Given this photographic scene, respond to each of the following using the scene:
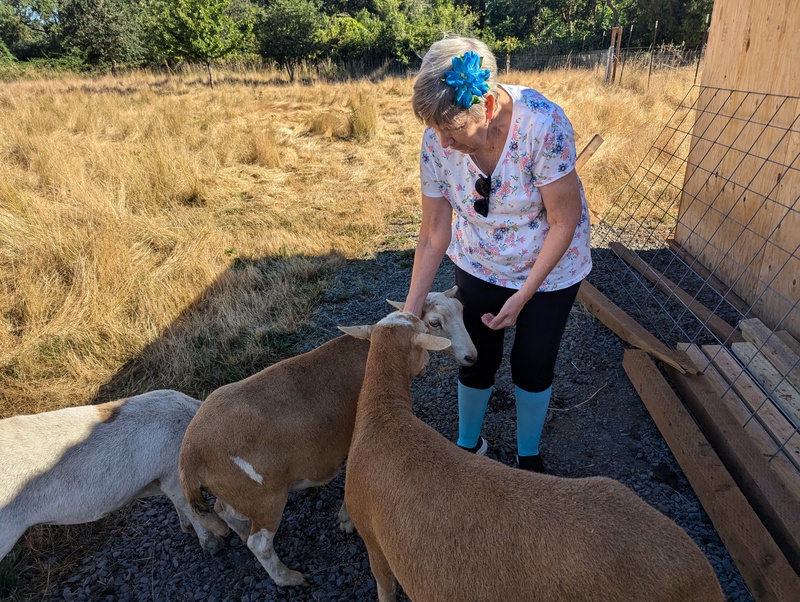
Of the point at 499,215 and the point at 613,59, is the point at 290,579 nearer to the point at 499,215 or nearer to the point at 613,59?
the point at 499,215

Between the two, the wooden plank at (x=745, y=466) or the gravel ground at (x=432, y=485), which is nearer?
the wooden plank at (x=745, y=466)

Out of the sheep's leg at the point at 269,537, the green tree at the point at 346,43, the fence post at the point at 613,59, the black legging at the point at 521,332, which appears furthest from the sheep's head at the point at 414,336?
Result: the green tree at the point at 346,43

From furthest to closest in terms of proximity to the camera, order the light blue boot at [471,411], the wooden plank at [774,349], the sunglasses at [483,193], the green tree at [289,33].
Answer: the green tree at [289,33], the wooden plank at [774,349], the light blue boot at [471,411], the sunglasses at [483,193]

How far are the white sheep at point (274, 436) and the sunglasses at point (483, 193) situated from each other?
28.0 inches

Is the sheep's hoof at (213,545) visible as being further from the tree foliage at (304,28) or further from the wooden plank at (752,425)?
the tree foliage at (304,28)

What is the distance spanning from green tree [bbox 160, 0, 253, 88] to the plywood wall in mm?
21743

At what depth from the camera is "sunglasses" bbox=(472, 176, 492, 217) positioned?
2.50m

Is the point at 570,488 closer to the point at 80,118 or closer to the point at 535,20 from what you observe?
the point at 80,118

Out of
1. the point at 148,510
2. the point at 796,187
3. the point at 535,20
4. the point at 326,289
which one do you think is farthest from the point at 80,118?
the point at 535,20

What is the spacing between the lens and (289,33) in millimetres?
32594

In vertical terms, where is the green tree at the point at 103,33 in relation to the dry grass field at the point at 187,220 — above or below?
Result: above

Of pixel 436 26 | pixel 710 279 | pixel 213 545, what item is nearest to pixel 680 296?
pixel 710 279

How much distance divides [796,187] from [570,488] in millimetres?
4199

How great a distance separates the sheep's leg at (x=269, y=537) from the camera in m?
2.74
